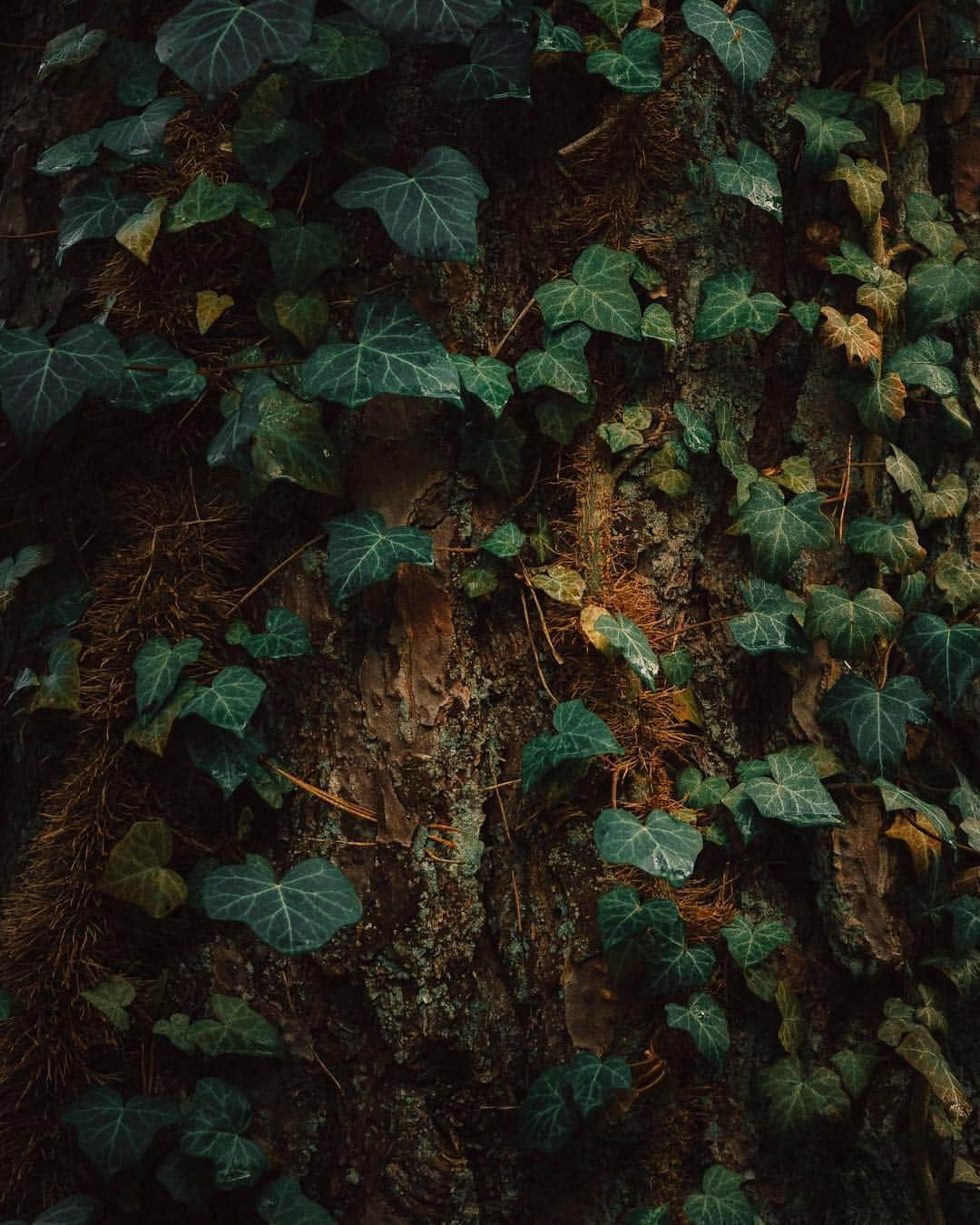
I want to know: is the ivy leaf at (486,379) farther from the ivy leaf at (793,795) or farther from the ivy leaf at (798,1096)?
the ivy leaf at (798,1096)

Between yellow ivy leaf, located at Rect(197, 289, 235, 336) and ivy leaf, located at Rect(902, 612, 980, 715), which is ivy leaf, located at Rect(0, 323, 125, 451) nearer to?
yellow ivy leaf, located at Rect(197, 289, 235, 336)

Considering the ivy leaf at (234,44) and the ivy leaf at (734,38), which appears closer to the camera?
the ivy leaf at (234,44)

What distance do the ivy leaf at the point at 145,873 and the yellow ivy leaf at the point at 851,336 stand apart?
1258 mm

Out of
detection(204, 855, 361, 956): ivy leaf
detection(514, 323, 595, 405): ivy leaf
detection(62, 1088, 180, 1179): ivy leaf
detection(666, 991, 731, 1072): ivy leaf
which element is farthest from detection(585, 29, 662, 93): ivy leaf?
detection(62, 1088, 180, 1179): ivy leaf

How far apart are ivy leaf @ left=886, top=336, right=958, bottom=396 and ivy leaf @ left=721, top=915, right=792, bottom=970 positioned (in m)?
0.88

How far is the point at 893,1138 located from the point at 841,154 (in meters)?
1.53

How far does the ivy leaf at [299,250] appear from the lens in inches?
59.8

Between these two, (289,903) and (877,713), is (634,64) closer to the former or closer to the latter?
(877,713)

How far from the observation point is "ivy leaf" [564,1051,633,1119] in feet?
4.70

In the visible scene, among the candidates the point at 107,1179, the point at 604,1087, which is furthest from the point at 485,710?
the point at 107,1179

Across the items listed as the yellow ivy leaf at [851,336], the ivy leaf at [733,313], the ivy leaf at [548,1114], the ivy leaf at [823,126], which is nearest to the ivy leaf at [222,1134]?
the ivy leaf at [548,1114]

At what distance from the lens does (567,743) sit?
57.2 inches

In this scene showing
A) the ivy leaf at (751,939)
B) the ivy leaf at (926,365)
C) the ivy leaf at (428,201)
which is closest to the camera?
the ivy leaf at (428,201)

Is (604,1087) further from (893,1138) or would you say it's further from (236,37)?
(236,37)
